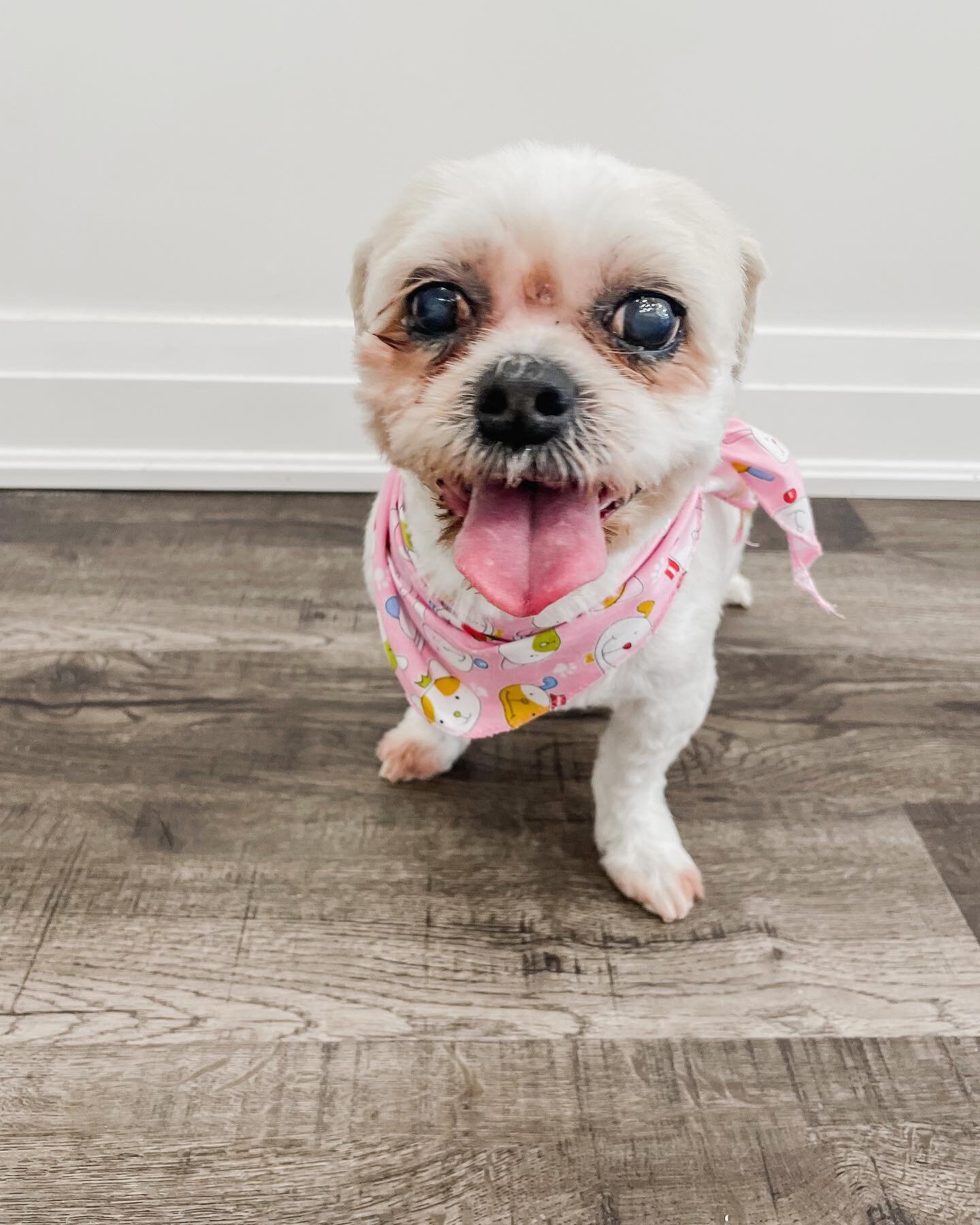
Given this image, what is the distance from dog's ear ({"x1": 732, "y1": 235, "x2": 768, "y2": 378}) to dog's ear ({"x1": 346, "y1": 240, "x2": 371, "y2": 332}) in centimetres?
39

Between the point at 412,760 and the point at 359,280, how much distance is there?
0.65 metres

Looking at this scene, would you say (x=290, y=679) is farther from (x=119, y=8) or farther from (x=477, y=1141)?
(x=119, y=8)

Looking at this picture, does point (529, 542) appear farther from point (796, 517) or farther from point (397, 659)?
point (796, 517)

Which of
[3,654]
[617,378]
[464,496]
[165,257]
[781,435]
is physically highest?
[617,378]

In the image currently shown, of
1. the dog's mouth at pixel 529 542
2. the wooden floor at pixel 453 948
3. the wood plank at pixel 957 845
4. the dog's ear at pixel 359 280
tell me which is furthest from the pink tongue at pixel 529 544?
the wood plank at pixel 957 845

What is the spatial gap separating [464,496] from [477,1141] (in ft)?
2.15

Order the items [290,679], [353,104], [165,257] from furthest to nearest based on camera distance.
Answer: [165,257] → [353,104] → [290,679]

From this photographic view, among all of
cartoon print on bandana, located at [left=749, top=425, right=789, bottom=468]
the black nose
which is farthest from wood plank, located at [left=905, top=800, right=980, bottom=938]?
the black nose

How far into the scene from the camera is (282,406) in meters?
1.81

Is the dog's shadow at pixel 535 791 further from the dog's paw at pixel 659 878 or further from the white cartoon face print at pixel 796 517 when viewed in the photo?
the white cartoon face print at pixel 796 517

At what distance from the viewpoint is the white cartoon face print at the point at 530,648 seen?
89 cm

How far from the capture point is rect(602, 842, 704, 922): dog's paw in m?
1.05

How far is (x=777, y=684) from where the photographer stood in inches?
55.8

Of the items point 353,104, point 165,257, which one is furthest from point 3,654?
point 353,104
